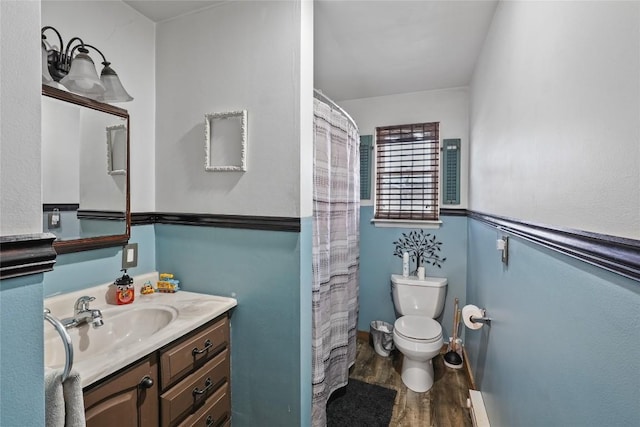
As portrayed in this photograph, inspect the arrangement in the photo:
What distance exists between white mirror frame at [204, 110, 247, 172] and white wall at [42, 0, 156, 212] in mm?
428

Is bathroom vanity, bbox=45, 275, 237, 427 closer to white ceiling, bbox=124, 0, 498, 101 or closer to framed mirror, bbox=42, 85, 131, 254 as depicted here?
framed mirror, bbox=42, 85, 131, 254

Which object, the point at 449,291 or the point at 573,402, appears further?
the point at 449,291

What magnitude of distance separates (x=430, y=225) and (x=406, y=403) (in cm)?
147

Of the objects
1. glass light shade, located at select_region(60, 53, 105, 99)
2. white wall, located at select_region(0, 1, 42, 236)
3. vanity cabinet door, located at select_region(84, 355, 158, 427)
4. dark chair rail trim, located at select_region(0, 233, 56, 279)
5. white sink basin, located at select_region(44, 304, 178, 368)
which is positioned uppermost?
glass light shade, located at select_region(60, 53, 105, 99)

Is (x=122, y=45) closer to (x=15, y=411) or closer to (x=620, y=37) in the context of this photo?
(x=15, y=411)

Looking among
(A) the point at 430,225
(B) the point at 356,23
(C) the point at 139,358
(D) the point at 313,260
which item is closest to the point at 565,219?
(D) the point at 313,260

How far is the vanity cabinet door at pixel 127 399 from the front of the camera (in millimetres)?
958

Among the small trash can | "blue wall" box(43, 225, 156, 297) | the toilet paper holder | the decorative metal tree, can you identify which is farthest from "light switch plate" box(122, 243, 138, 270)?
the decorative metal tree

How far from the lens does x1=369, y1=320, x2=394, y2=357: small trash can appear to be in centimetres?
271

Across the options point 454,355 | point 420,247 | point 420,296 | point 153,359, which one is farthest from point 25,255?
point 454,355

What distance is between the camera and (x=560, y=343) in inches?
32.8

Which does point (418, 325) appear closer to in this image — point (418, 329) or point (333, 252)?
point (418, 329)

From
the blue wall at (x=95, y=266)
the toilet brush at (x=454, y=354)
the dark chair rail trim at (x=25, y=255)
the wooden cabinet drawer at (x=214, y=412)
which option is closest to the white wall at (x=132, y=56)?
the blue wall at (x=95, y=266)

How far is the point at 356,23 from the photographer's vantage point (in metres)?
1.79
